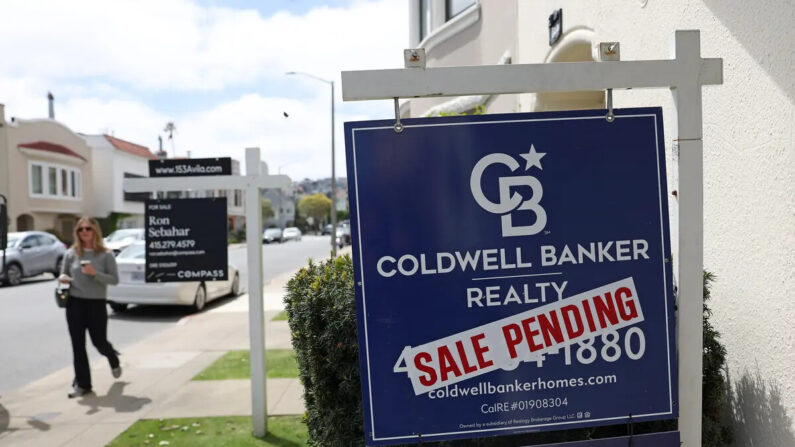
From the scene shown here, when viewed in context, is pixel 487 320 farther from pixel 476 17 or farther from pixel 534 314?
pixel 476 17

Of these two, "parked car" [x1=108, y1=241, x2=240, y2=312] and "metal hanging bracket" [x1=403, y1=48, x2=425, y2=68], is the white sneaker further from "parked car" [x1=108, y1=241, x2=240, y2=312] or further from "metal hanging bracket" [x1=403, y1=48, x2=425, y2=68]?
"metal hanging bracket" [x1=403, y1=48, x2=425, y2=68]

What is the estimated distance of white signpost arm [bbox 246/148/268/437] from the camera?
5301mm

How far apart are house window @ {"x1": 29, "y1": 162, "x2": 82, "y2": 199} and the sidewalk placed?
3360 centimetres

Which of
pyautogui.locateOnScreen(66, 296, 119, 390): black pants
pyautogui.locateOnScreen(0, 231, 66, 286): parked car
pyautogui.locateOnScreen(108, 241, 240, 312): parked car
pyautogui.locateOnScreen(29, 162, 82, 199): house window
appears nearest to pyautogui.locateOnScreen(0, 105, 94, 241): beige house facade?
pyautogui.locateOnScreen(29, 162, 82, 199): house window

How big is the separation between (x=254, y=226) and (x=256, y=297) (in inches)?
22.6

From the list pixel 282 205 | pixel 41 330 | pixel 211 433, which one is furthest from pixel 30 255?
pixel 282 205

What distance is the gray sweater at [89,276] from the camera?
22.2ft

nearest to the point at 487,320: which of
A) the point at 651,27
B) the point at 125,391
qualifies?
the point at 651,27

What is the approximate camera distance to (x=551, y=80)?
7.62 ft

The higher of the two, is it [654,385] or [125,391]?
[654,385]

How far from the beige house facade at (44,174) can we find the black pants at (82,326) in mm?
31317

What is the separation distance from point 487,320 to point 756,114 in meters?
1.44

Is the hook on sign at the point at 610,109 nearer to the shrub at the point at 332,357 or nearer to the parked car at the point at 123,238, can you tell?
the shrub at the point at 332,357

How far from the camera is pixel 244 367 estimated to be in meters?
8.01
